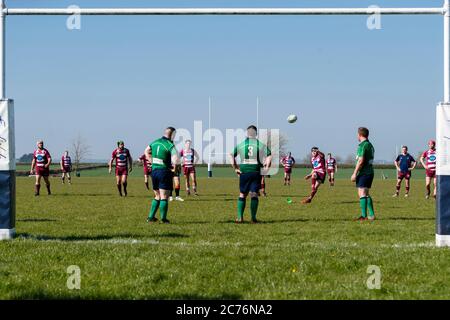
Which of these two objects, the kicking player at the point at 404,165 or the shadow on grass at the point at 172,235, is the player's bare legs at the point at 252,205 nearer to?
the shadow on grass at the point at 172,235

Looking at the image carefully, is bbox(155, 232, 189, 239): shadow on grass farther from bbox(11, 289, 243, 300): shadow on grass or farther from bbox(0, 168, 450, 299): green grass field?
bbox(11, 289, 243, 300): shadow on grass

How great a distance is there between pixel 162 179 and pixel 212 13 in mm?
4096

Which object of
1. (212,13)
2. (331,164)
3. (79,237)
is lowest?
(79,237)

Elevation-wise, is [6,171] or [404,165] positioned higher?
[6,171]

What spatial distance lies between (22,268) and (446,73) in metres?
6.24

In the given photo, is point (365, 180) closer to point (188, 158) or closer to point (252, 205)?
point (252, 205)

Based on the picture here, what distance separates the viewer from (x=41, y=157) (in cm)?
2230

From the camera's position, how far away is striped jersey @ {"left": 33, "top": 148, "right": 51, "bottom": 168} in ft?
73.1

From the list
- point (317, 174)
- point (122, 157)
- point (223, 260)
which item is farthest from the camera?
point (122, 157)

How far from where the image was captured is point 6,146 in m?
9.06

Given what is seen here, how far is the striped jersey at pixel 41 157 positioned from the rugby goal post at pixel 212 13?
13.5 meters

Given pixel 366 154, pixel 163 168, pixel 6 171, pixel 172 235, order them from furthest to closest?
pixel 366 154 < pixel 163 168 < pixel 172 235 < pixel 6 171

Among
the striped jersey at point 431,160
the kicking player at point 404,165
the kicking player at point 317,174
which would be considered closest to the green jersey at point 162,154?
the kicking player at point 317,174

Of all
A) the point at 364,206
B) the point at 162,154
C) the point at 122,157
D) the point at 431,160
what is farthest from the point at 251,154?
the point at 431,160
